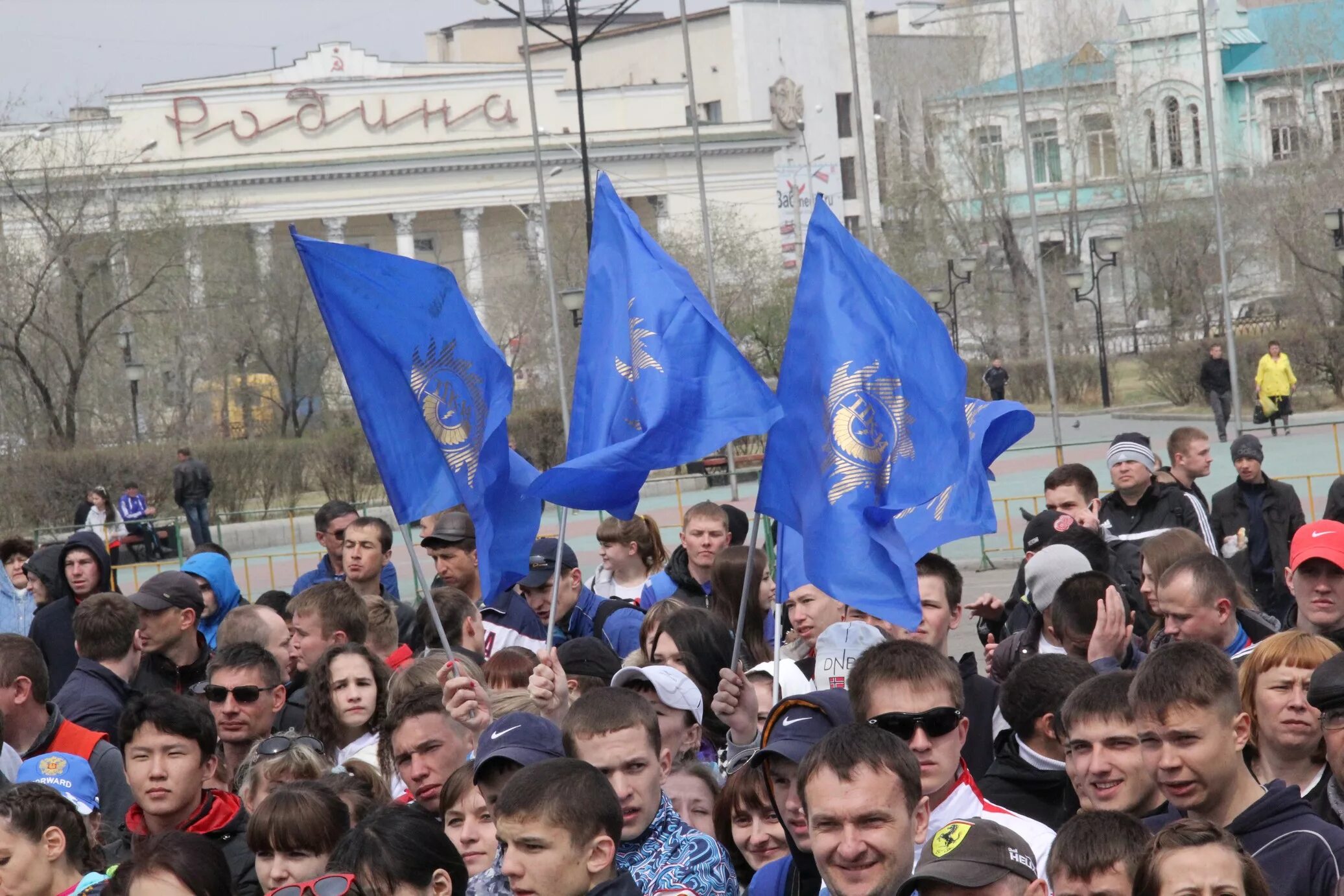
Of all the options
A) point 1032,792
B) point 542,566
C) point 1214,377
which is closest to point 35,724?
point 542,566

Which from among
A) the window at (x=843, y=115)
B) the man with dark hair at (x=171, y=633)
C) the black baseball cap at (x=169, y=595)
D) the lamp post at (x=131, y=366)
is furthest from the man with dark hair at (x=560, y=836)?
the window at (x=843, y=115)

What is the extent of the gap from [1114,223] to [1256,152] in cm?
562

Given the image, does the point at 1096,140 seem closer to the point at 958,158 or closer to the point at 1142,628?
the point at 958,158

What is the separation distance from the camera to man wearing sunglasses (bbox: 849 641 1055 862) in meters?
4.36

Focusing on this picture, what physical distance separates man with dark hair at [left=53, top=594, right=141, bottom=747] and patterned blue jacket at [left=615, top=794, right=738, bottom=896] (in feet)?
9.80

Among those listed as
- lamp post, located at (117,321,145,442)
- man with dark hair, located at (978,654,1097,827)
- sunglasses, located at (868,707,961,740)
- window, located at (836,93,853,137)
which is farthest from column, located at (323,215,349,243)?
sunglasses, located at (868,707,961,740)

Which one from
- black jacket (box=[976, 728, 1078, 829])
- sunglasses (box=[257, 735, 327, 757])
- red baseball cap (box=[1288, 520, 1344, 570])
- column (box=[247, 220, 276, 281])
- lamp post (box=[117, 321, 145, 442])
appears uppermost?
column (box=[247, 220, 276, 281])

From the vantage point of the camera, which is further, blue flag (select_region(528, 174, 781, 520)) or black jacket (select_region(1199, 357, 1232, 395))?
black jacket (select_region(1199, 357, 1232, 395))

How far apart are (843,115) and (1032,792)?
7899 cm

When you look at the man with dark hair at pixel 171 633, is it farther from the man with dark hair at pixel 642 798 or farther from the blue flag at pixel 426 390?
the man with dark hair at pixel 642 798

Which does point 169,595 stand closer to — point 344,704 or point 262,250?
point 344,704

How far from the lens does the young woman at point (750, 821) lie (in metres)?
4.69

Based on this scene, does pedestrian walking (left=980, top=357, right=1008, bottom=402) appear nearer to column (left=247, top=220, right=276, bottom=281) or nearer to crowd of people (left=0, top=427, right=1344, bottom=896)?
column (left=247, top=220, right=276, bottom=281)

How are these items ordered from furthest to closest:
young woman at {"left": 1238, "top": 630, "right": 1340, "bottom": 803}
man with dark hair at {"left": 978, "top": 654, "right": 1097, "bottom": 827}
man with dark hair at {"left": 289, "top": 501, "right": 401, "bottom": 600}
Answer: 1. man with dark hair at {"left": 289, "top": 501, "right": 401, "bottom": 600}
2. man with dark hair at {"left": 978, "top": 654, "right": 1097, "bottom": 827}
3. young woman at {"left": 1238, "top": 630, "right": 1340, "bottom": 803}
